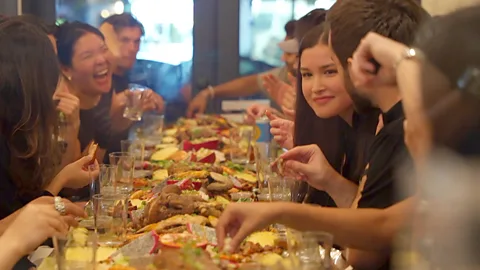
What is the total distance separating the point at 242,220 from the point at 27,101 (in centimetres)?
114

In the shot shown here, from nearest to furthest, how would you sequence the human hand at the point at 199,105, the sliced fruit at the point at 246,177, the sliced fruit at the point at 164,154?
the sliced fruit at the point at 246,177, the sliced fruit at the point at 164,154, the human hand at the point at 199,105

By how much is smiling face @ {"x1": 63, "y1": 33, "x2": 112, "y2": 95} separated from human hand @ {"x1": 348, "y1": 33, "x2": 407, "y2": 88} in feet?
7.80

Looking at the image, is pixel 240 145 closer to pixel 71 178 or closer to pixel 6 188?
pixel 71 178

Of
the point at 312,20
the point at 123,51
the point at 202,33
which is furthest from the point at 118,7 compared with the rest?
the point at 312,20

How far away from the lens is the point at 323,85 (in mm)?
2555

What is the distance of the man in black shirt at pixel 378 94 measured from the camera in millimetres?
1677

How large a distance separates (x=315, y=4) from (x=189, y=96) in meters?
1.35

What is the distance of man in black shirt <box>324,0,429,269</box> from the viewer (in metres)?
1.68

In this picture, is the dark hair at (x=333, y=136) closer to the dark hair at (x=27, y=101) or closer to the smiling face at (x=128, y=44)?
the dark hair at (x=27, y=101)

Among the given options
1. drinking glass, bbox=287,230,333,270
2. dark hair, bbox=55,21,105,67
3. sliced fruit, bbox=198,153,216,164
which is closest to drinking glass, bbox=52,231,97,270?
drinking glass, bbox=287,230,333,270

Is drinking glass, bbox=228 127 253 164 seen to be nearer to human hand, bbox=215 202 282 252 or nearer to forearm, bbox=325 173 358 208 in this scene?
forearm, bbox=325 173 358 208

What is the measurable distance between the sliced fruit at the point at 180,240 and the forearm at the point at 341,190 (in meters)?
0.65

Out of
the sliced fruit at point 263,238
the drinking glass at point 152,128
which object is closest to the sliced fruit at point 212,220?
the sliced fruit at point 263,238

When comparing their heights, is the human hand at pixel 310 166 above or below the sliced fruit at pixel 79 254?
above
